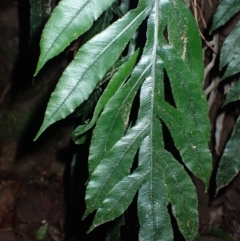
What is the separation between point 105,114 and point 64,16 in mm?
183

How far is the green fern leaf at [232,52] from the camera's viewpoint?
993 millimetres

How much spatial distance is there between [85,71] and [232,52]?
0.50 metres

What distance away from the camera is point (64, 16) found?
624 millimetres

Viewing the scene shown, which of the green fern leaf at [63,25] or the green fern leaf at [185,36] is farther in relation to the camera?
the green fern leaf at [185,36]

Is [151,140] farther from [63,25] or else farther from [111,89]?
→ [63,25]

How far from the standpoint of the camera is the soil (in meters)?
2.19

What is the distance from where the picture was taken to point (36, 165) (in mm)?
2318

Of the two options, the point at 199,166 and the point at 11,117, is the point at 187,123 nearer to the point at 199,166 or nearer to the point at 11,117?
the point at 199,166

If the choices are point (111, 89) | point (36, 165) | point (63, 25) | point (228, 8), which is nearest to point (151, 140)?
point (111, 89)

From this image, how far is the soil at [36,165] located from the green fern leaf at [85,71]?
149cm

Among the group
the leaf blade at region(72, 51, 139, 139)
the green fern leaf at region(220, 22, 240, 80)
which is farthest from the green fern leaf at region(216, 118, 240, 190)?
the leaf blade at region(72, 51, 139, 139)

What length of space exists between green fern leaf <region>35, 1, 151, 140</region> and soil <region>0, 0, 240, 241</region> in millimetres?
1488

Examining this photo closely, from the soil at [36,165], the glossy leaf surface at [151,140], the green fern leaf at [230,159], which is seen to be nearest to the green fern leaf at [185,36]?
the glossy leaf surface at [151,140]

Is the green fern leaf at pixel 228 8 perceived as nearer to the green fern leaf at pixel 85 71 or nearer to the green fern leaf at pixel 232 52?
the green fern leaf at pixel 232 52
